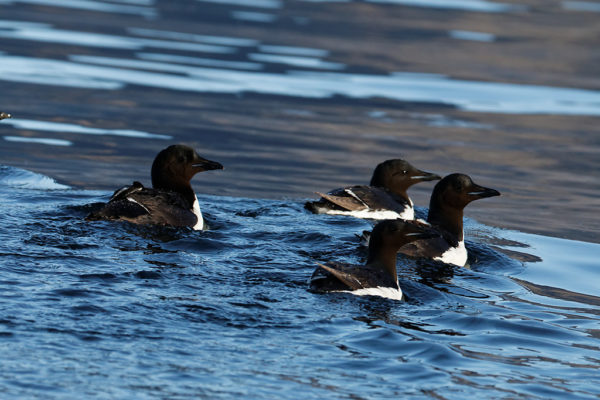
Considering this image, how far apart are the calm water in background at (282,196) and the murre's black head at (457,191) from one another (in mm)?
565

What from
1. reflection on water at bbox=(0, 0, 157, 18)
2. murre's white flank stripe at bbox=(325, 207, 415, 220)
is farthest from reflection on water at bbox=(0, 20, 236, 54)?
murre's white flank stripe at bbox=(325, 207, 415, 220)

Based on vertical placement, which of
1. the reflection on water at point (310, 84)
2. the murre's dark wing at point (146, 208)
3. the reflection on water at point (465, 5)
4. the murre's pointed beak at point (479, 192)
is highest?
the reflection on water at point (465, 5)

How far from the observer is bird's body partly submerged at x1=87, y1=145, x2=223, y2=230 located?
1092cm

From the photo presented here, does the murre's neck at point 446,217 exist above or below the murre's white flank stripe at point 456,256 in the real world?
above

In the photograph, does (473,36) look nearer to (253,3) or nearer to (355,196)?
(253,3)

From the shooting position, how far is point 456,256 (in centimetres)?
1120

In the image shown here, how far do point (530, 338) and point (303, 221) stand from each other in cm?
422

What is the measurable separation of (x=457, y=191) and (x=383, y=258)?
2655mm

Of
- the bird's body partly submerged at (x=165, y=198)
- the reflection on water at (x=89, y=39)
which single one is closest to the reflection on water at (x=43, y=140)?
the bird's body partly submerged at (x=165, y=198)

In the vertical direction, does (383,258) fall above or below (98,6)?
below

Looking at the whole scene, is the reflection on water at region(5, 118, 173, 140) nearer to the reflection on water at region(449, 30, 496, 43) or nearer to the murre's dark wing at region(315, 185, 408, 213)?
the murre's dark wing at region(315, 185, 408, 213)

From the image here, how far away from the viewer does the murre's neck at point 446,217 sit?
468 inches

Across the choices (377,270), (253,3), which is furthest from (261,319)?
(253,3)

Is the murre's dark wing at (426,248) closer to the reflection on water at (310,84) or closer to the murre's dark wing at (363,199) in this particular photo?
the murre's dark wing at (363,199)
